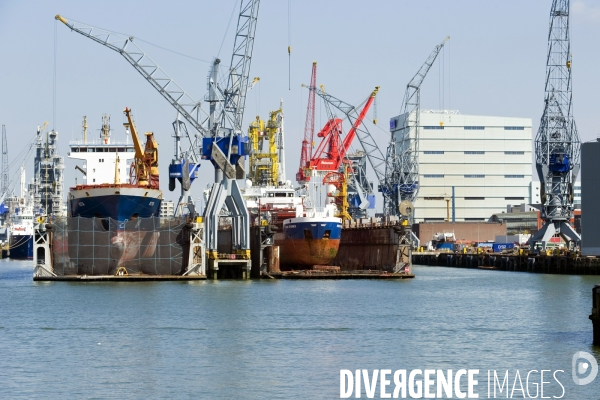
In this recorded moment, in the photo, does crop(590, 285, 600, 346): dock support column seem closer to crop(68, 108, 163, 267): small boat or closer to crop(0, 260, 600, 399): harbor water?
crop(0, 260, 600, 399): harbor water

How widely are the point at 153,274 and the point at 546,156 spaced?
41579 mm

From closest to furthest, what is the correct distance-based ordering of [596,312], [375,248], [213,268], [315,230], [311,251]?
1. [596,312]
2. [213,268]
3. [315,230]
4. [311,251]
5. [375,248]

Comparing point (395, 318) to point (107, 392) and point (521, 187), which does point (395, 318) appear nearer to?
point (107, 392)

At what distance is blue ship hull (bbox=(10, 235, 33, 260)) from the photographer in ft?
499

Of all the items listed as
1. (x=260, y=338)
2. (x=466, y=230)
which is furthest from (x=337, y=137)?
(x=260, y=338)

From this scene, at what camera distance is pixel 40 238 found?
2480 inches

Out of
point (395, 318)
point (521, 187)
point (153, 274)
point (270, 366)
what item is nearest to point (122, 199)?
point (153, 274)

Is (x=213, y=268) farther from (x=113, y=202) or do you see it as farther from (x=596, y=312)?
(x=596, y=312)

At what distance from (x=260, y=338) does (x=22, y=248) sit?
12193cm

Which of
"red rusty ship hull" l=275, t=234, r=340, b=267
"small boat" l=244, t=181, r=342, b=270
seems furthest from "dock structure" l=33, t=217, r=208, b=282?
"red rusty ship hull" l=275, t=234, r=340, b=267

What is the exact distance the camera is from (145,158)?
85750 millimetres

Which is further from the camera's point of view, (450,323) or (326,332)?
(450,323)

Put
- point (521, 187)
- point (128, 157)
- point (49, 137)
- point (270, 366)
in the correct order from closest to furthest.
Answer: point (270, 366) < point (128, 157) < point (49, 137) < point (521, 187)

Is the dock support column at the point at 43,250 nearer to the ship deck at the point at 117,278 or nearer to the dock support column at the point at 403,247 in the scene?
the ship deck at the point at 117,278
